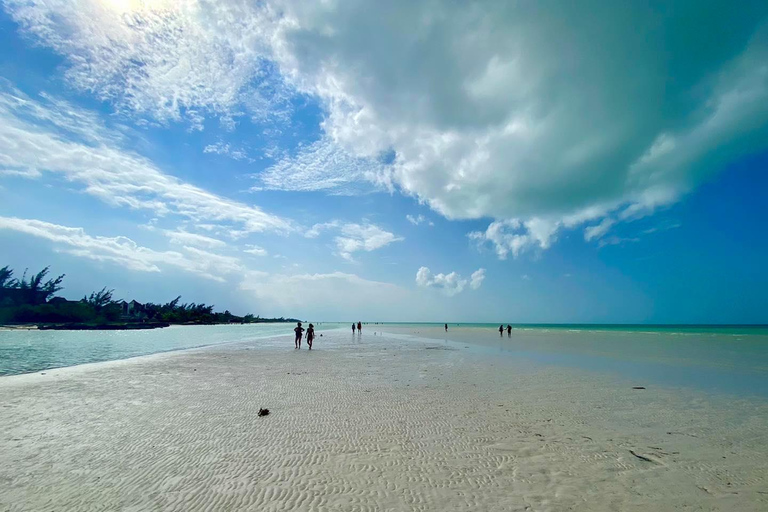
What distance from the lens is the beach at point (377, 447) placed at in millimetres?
5285

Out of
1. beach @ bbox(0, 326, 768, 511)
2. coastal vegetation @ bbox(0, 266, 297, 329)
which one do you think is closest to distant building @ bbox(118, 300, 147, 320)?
coastal vegetation @ bbox(0, 266, 297, 329)

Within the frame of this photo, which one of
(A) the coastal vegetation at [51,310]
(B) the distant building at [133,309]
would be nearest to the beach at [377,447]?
(A) the coastal vegetation at [51,310]

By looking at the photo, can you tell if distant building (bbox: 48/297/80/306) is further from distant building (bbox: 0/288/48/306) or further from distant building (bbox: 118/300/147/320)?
distant building (bbox: 118/300/147/320)

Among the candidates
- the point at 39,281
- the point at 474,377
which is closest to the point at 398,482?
the point at 474,377

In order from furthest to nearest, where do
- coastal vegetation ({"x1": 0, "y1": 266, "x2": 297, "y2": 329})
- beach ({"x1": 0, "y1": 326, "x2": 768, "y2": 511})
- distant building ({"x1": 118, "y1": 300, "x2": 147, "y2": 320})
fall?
distant building ({"x1": 118, "y1": 300, "x2": 147, "y2": 320}) < coastal vegetation ({"x1": 0, "y1": 266, "x2": 297, "y2": 329}) < beach ({"x1": 0, "y1": 326, "x2": 768, "y2": 511})

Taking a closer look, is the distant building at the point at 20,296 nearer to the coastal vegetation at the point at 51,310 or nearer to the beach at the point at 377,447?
the coastal vegetation at the point at 51,310

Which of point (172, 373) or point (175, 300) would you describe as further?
point (175, 300)

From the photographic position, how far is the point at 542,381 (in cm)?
1555

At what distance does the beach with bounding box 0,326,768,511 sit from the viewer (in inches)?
208

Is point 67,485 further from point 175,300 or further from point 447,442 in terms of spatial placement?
point 175,300

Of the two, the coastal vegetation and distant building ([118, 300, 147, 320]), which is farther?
distant building ([118, 300, 147, 320])

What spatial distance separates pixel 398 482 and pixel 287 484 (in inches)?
70.0

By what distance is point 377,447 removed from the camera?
731 cm

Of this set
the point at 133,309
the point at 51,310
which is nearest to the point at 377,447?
the point at 51,310
